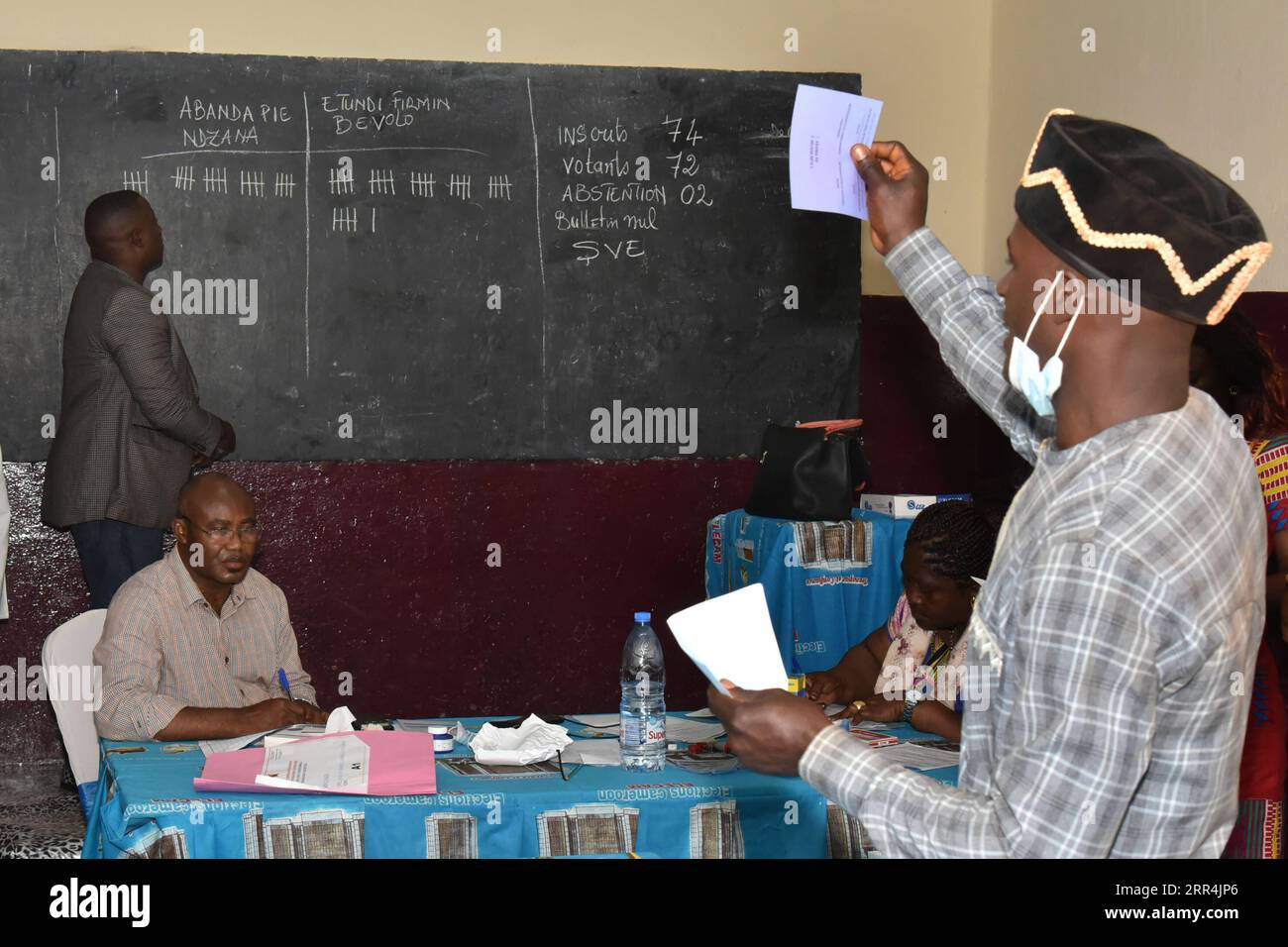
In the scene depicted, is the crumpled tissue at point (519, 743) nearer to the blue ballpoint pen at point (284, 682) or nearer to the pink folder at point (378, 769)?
the pink folder at point (378, 769)

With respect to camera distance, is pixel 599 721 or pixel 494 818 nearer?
pixel 494 818

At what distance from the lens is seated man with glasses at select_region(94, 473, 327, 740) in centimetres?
273

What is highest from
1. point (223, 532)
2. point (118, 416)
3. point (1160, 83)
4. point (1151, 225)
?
point (1160, 83)

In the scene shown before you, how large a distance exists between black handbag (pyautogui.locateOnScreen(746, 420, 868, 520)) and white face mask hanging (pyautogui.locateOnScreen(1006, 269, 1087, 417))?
10.3ft

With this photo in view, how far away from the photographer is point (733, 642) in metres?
1.53

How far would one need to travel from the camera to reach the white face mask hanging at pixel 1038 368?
1.37 metres

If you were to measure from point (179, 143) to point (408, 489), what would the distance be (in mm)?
1466

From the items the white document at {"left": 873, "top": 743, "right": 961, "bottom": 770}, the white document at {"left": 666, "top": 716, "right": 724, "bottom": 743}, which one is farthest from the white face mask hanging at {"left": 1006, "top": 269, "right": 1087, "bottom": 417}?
the white document at {"left": 666, "top": 716, "right": 724, "bottom": 743}

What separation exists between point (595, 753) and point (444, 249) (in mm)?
2842

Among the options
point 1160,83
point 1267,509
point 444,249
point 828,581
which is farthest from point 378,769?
point 1160,83

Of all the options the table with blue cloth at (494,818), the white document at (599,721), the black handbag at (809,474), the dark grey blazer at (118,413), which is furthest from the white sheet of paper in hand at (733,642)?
the dark grey blazer at (118,413)

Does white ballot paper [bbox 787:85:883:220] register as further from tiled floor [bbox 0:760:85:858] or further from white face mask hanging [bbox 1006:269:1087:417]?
tiled floor [bbox 0:760:85:858]

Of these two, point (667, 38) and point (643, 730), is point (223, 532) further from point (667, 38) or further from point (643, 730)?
point (667, 38)
